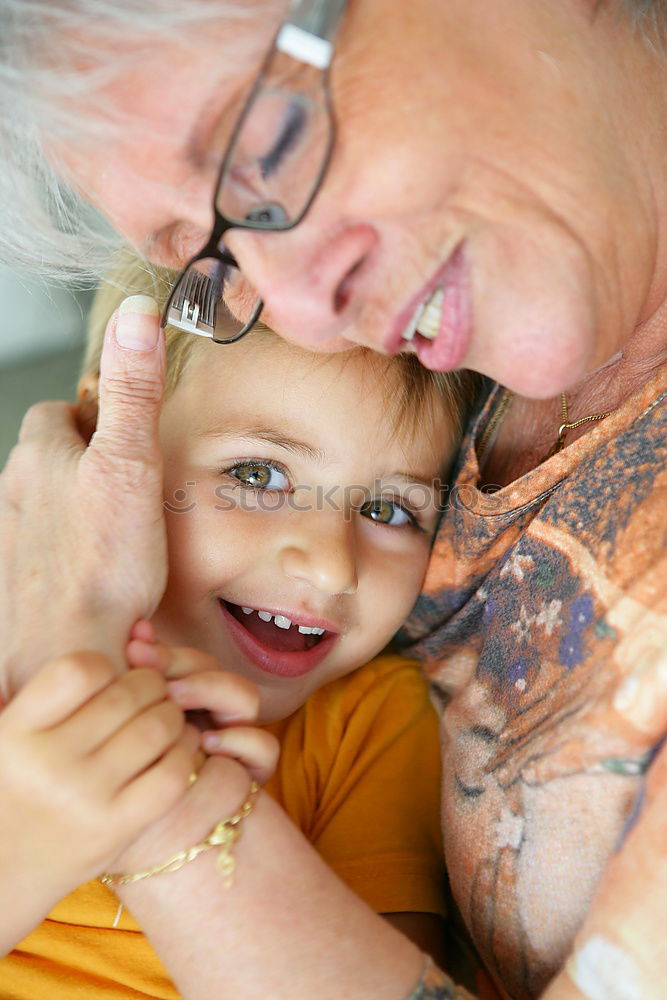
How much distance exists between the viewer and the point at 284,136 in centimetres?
90

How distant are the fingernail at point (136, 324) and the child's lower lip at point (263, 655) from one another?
47 cm

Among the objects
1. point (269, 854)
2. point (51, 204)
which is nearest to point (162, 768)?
point (269, 854)

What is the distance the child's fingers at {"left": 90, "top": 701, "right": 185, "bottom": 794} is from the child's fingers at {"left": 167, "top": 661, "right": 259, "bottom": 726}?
73 millimetres

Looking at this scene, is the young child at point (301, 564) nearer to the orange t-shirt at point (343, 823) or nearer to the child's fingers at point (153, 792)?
the orange t-shirt at point (343, 823)

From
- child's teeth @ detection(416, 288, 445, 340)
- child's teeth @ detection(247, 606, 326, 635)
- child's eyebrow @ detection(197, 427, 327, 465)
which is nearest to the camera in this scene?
child's teeth @ detection(416, 288, 445, 340)

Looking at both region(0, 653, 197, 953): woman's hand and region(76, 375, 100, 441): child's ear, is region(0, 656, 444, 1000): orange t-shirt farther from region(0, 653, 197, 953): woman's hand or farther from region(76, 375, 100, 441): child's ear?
region(76, 375, 100, 441): child's ear

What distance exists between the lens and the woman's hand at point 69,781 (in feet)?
3.05

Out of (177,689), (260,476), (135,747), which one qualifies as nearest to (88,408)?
(260,476)

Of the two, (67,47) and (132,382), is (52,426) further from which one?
(67,47)

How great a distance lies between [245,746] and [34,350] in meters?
1.90

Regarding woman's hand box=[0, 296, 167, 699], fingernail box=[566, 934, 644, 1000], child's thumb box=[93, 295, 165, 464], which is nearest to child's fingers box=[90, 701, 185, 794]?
woman's hand box=[0, 296, 167, 699]

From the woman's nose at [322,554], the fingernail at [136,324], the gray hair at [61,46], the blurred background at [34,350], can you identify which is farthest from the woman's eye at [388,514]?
the blurred background at [34,350]

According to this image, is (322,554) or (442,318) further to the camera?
(322,554)

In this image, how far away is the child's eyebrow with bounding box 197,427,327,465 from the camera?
4.56 feet
